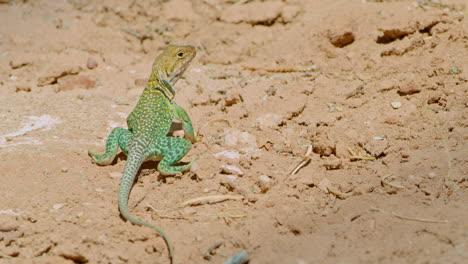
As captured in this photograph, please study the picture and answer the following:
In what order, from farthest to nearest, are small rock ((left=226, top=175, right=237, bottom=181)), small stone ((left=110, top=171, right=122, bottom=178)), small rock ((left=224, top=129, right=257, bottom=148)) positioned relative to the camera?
1. small rock ((left=224, top=129, right=257, bottom=148))
2. small stone ((left=110, top=171, right=122, bottom=178))
3. small rock ((left=226, top=175, right=237, bottom=181))

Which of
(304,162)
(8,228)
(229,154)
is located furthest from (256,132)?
(8,228)

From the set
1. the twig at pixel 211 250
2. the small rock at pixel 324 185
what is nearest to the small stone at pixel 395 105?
the small rock at pixel 324 185

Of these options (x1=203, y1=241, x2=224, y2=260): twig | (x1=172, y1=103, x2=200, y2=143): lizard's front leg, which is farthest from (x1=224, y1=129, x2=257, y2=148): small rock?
(x1=203, y1=241, x2=224, y2=260): twig

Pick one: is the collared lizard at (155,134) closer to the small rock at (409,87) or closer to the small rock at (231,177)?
the small rock at (231,177)

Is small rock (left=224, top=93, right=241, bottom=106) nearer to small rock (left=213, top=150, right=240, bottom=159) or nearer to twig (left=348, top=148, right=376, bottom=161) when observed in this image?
small rock (left=213, top=150, right=240, bottom=159)

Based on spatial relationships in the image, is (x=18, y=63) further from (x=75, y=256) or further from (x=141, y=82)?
(x=75, y=256)
